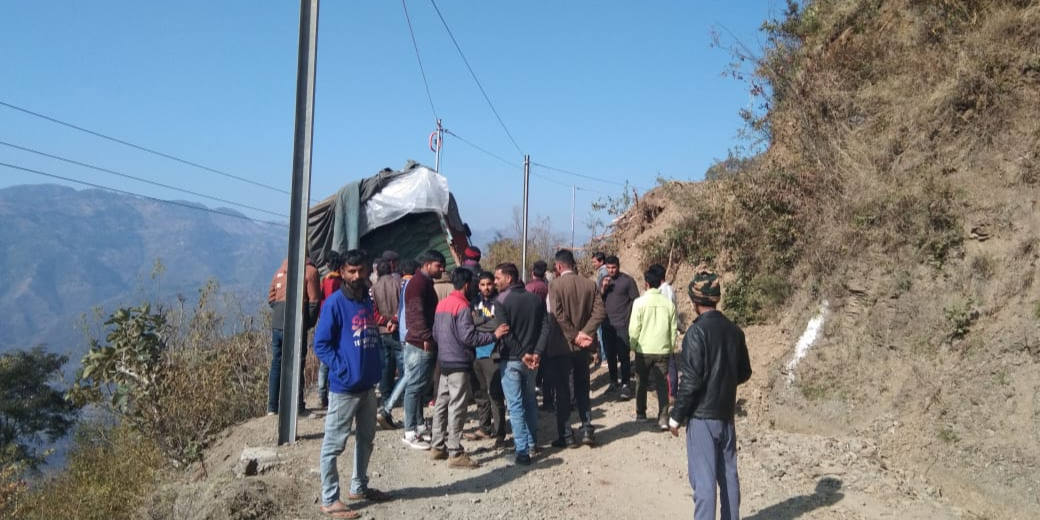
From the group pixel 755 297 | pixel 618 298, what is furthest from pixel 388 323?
pixel 755 297

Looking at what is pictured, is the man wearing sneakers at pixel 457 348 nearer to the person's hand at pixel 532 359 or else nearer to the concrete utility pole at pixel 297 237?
the person's hand at pixel 532 359

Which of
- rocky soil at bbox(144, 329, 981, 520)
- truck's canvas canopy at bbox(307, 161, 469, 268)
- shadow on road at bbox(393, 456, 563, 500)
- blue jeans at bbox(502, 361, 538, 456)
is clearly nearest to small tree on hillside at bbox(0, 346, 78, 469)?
truck's canvas canopy at bbox(307, 161, 469, 268)

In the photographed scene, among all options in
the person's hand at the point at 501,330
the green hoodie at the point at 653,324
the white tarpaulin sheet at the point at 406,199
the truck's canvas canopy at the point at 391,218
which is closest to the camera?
the person's hand at the point at 501,330

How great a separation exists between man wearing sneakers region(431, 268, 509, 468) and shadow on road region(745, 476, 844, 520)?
2.80m

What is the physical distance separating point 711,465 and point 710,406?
400 millimetres

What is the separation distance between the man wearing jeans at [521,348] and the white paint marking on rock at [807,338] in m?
3.38

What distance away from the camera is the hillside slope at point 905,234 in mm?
6086

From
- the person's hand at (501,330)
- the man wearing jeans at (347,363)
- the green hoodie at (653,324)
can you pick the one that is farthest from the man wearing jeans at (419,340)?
the green hoodie at (653,324)

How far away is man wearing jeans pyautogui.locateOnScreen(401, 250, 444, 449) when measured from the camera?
22.9 feet

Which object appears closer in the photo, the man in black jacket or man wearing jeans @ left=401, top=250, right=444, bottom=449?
the man in black jacket

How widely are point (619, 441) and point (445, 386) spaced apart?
2172 millimetres

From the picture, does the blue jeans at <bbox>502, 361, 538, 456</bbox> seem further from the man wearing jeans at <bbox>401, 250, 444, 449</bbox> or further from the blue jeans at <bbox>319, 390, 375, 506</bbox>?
the blue jeans at <bbox>319, 390, 375, 506</bbox>

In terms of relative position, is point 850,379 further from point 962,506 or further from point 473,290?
point 473,290

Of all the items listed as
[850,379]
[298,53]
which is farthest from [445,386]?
[850,379]
